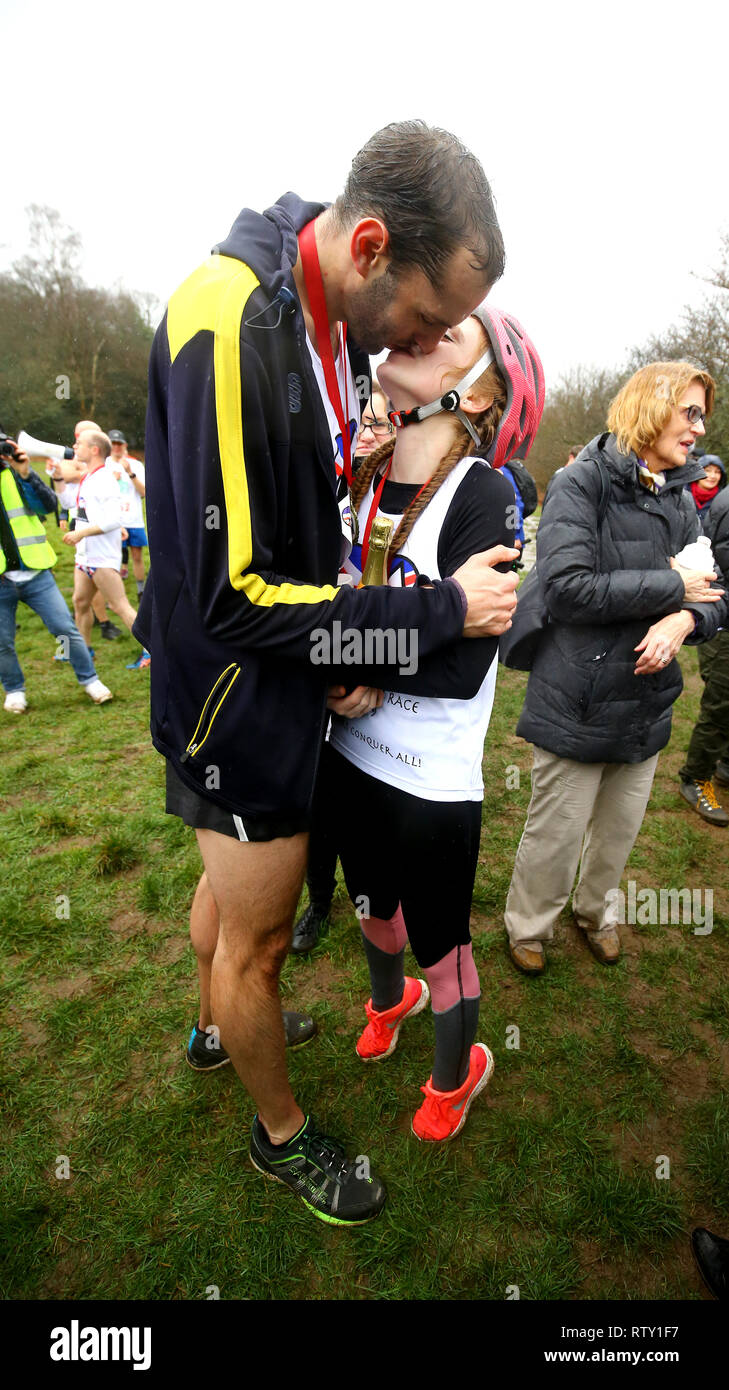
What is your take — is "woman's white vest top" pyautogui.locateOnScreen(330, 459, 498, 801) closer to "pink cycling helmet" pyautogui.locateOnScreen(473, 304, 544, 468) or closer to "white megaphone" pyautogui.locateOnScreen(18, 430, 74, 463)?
"pink cycling helmet" pyautogui.locateOnScreen(473, 304, 544, 468)

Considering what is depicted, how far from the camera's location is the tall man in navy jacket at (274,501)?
47.3 inches

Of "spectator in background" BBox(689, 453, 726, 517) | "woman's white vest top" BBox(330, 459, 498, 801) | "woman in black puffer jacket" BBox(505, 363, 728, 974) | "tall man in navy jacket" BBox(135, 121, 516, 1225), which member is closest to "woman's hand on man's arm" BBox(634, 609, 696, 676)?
"woman in black puffer jacket" BBox(505, 363, 728, 974)

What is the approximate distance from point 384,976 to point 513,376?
2.02 metres

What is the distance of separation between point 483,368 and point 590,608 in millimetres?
1110

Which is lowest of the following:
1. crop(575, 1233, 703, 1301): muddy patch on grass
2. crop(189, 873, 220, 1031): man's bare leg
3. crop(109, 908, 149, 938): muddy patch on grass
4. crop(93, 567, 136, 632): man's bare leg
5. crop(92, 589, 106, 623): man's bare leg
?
crop(92, 589, 106, 623): man's bare leg

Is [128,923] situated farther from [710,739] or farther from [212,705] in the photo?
[710,739]

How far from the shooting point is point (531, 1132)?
2271mm

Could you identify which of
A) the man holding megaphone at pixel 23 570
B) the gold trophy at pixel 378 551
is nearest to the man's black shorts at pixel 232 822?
the gold trophy at pixel 378 551

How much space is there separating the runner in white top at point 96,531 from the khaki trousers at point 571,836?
184 inches

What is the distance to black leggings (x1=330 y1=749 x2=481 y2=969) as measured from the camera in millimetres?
1708

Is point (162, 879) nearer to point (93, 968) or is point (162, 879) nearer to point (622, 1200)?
point (93, 968)

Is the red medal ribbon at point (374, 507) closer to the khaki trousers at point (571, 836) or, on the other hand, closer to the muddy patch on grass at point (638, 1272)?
the khaki trousers at point (571, 836)

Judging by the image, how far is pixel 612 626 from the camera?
8.23ft
